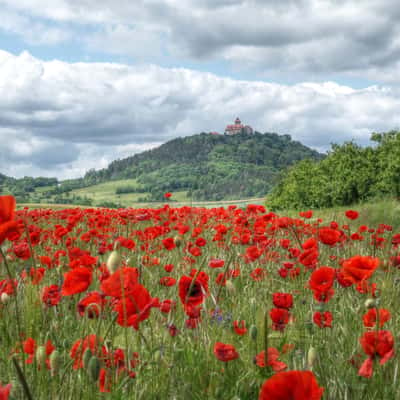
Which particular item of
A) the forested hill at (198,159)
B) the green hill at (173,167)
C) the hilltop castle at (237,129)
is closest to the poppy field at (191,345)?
the green hill at (173,167)

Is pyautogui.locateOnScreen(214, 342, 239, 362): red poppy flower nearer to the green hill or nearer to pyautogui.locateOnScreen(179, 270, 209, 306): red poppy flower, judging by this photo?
pyautogui.locateOnScreen(179, 270, 209, 306): red poppy flower

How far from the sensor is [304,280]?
372cm

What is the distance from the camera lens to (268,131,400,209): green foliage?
1628cm

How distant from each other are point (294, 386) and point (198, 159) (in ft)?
440

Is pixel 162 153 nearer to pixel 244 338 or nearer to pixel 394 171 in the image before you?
pixel 394 171

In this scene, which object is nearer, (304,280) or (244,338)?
(244,338)

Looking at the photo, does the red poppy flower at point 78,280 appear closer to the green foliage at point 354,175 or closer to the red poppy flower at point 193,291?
the red poppy flower at point 193,291

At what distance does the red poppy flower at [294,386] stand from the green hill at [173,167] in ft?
306

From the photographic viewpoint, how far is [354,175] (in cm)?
1753

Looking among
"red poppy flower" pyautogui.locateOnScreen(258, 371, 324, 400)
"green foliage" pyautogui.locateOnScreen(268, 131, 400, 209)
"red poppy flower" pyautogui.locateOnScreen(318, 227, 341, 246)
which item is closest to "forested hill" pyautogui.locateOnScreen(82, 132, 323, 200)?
"green foliage" pyautogui.locateOnScreen(268, 131, 400, 209)

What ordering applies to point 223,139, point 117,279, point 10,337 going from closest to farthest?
point 117,279, point 10,337, point 223,139

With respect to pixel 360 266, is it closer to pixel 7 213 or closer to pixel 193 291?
pixel 193 291

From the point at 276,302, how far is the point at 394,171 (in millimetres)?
15513

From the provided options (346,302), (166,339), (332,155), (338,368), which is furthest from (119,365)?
(332,155)
